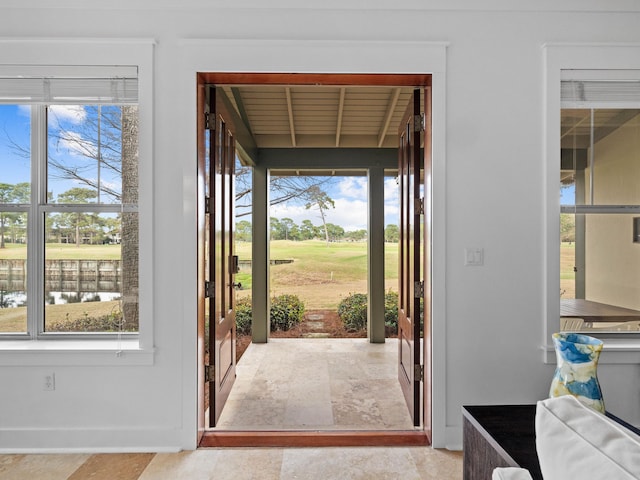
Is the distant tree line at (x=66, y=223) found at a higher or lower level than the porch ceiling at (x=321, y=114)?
lower

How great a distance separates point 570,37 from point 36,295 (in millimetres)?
3633

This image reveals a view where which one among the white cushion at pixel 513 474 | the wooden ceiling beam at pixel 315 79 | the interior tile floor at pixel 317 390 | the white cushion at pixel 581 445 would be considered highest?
the wooden ceiling beam at pixel 315 79

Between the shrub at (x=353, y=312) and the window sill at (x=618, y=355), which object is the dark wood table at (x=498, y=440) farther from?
the shrub at (x=353, y=312)

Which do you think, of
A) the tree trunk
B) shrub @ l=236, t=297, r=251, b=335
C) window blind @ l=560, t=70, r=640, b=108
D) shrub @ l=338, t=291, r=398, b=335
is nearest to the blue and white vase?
window blind @ l=560, t=70, r=640, b=108

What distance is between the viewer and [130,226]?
8.24 feet

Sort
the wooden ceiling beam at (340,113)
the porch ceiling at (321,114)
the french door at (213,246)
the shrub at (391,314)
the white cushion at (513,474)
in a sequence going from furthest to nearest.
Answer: the shrub at (391,314)
the porch ceiling at (321,114)
the wooden ceiling beam at (340,113)
the french door at (213,246)
the white cushion at (513,474)

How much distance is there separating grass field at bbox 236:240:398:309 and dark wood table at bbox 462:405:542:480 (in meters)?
5.63

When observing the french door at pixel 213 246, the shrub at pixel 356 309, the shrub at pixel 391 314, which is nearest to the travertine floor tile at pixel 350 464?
the french door at pixel 213 246

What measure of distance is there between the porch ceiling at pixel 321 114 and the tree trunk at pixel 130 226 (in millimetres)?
1416

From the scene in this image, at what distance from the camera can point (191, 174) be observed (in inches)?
96.3

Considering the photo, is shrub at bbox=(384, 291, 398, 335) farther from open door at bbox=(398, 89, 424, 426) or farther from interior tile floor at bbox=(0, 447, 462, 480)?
interior tile floor at bbox=(0, 447, 462, 480)

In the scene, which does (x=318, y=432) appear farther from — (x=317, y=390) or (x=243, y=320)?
(x=243, y=320)

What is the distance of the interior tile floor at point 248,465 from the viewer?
2.16 metres

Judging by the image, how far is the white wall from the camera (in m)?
2.43
